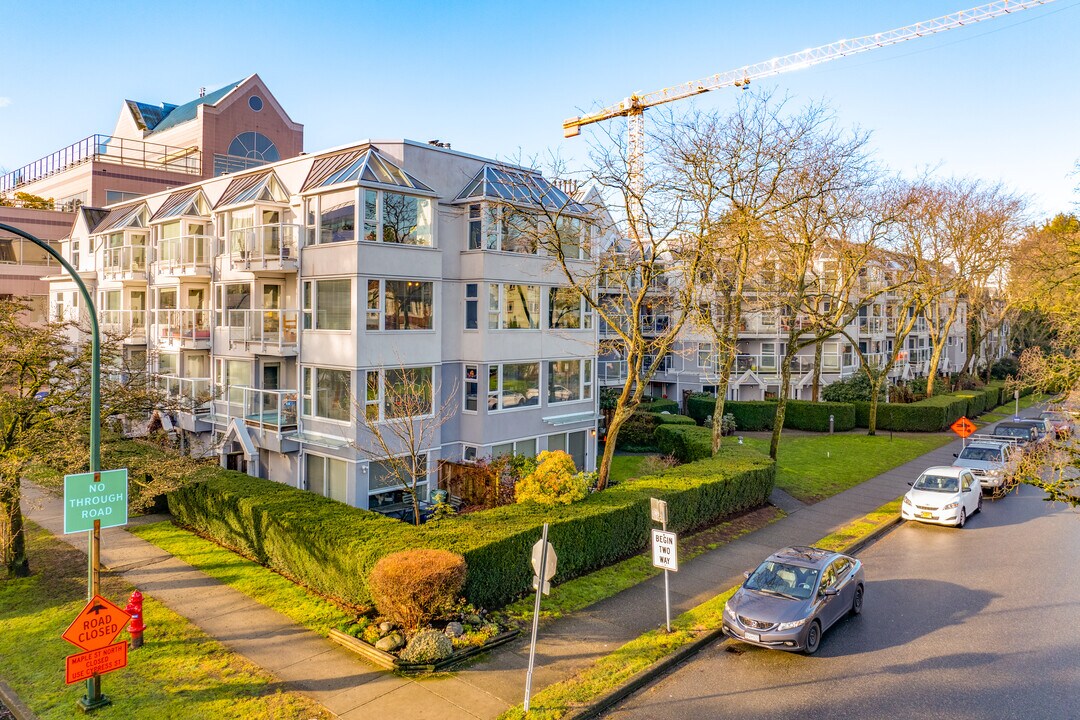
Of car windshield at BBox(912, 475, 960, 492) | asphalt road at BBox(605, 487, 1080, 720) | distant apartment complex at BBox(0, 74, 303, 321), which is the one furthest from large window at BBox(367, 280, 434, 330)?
distant apartment complex at BBox(0, 74, 303, 321)

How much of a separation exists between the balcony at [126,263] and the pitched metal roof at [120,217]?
3.57ft

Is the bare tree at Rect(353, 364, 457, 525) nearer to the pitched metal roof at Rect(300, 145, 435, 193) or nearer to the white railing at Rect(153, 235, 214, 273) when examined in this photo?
the pitched metal roof at Rect(300, 145, 435, 193)

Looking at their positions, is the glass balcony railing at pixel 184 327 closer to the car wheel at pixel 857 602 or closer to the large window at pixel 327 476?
the large window at pixel 327 476

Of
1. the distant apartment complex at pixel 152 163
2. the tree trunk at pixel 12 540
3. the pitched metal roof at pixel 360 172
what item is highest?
the distant apartment complex at pixel 152 163

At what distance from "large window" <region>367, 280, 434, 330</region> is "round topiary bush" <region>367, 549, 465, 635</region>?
30.3 feet

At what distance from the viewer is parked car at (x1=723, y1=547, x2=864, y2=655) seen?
12.3 m

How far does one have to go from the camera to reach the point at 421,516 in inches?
816

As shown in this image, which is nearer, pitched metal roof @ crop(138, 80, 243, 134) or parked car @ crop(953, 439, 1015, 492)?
parked car @ crop(953, 439, 1015, 492)

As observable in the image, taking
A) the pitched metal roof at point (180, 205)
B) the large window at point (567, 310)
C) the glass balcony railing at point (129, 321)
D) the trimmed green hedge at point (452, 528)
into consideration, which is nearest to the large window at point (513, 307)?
the large window at point (567, 310)

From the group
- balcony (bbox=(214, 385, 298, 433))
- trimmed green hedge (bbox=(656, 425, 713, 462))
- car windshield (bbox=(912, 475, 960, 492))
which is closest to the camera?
balcony (bbox=(214, 385, 298, 433))

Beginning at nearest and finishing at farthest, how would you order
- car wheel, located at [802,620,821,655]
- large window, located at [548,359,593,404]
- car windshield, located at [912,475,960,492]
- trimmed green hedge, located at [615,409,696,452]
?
car wheel, located at [802,620,821,655] < car windshield, located at [912,475,960,492] < large window, located at [548,359,593,404] < trimmed green hedge, located at [615,409,696,452]

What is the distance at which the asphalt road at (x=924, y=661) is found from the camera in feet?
35.3

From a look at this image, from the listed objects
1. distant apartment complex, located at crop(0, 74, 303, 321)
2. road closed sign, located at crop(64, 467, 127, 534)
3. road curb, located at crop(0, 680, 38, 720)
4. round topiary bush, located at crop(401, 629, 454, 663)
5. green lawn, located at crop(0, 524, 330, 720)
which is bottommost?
road curb, located at crop(0, 680, 38, 720)

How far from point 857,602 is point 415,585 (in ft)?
29.9
